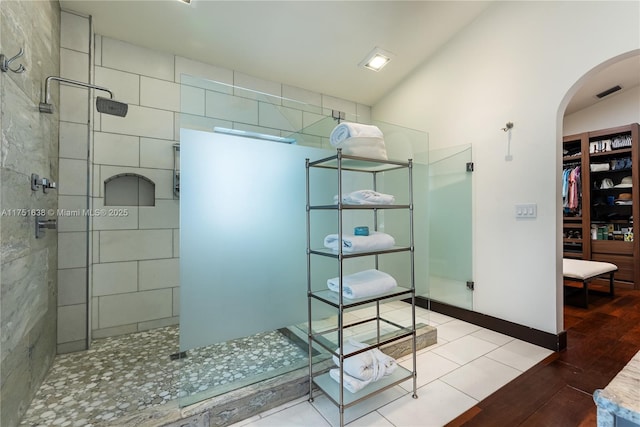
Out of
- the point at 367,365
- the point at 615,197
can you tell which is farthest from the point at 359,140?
the point at 615,197

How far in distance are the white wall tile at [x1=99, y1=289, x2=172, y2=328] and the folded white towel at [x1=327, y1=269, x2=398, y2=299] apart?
1694mm

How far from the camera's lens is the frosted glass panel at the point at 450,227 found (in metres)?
2.70

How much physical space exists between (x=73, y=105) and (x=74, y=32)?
1.78 ft

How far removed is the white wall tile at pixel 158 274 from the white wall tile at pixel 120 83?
4.51 ft

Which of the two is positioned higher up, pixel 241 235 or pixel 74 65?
pixel 74 65

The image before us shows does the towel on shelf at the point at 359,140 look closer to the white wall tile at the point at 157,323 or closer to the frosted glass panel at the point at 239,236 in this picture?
the frosted glass panel at the point at 239,236

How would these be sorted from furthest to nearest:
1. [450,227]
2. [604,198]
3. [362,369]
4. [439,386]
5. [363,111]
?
1. [604,198]
2. [363,111]
3. [450,227]
4. [439,386]
5. [362,369]

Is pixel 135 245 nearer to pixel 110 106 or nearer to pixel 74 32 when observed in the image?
pixel 110 106

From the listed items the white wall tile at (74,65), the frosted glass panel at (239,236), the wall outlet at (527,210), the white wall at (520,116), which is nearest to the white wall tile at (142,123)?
the white wall tile at (74,65)

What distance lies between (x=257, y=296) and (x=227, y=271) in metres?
0.23

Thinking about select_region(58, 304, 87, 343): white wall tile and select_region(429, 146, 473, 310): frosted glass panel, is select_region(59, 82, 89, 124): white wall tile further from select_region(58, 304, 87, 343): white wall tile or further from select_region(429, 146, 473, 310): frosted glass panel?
select_region(429, 146, 473, 310): frosted glass panel

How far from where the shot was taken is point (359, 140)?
1.59 meters

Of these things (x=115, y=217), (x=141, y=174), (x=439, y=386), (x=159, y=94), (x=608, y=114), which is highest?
(x=608, y=114)

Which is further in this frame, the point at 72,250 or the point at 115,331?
the point at 115,331
